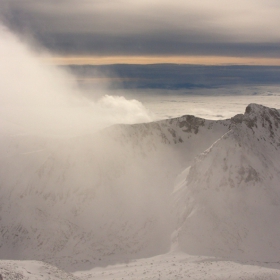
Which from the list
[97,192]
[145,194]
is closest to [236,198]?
[145,194]

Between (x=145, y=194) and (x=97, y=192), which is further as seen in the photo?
(x=97, y=192)

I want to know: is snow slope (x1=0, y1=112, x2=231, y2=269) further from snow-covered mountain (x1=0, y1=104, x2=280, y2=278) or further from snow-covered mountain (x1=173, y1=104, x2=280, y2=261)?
snow-covered mountain (x1=173, y1=104, x2=280, y2=261)

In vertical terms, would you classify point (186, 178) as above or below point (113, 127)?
below

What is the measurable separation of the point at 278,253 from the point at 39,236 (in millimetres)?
44239

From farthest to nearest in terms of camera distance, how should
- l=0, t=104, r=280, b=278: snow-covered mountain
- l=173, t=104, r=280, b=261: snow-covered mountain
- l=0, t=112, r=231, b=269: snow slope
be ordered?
l=0, t=112, r=231, b=269: snow slope
l=0, t=104, r=280, b=278: snow-covered mountain
l=173, t=104, r=280, b=261: snow-covered mountain

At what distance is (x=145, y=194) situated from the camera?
7925cm

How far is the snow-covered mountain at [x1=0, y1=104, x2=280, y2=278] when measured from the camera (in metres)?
66.6

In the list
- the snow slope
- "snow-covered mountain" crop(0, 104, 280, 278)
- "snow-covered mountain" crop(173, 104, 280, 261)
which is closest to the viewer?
"snow-covered mountain" crop(173, 104, 280, 261)

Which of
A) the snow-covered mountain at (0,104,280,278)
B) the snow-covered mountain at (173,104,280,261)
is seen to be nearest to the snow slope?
the snow-covered mountain at (0,104,280,278)

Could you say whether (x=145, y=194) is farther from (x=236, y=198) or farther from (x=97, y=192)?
(x=236, y=198)

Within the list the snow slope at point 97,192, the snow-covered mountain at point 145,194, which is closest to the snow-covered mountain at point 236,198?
the snow-covered mountain at point 145,194

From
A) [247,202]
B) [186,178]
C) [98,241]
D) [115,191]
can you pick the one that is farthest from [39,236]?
[247,202]

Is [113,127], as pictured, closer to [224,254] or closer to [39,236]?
[39,236]

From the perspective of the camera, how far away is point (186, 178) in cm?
7906
